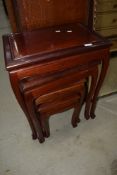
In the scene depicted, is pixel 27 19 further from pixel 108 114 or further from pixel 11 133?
pixel 108 114

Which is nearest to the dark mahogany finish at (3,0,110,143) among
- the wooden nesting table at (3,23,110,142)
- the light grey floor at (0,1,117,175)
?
the wooden nesting table at (3,23,110,142)

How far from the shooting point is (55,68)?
0.78 metres

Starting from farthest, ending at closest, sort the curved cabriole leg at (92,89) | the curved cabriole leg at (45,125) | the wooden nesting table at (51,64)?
the curved cabriole leg at (45,125) < the curved cabriole leg at (92,89) < the wooden nesting table at (51,64)

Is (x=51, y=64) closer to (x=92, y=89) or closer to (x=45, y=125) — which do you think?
(x=92, y=89)

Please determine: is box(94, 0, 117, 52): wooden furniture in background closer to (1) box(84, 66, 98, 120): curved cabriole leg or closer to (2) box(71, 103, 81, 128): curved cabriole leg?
(1) box(84, 66, 98, 120): curved cabriole leg

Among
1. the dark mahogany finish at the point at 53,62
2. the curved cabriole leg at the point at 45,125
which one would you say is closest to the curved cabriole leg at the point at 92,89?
the dark mahogany finish at the point at 53,62

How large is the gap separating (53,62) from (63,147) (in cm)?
71

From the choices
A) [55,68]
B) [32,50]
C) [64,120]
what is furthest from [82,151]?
[32,50]

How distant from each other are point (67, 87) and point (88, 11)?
550 millimetres

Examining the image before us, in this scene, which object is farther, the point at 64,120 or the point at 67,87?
the point at 64,120

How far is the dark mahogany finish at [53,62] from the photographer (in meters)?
0.74

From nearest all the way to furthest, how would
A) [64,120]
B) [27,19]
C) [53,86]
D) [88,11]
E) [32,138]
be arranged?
[53,86] → [27,19] → [88,11] → [32,138] → [64,120]

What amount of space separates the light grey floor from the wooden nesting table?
30 centimetres

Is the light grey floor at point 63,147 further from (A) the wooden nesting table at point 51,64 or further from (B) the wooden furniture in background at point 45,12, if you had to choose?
(B) the wooden furniture in background at point 45,12
